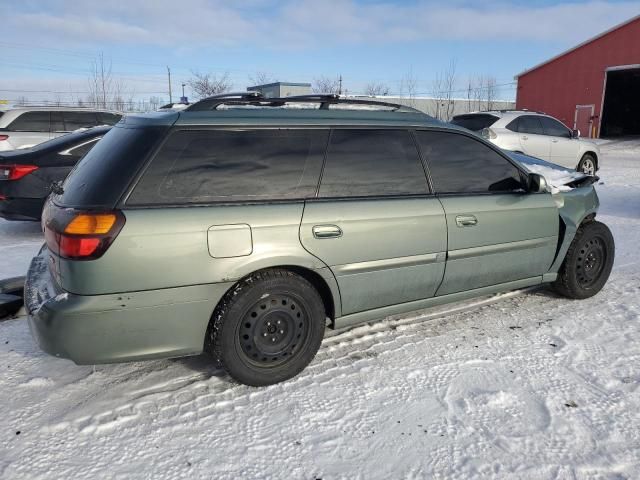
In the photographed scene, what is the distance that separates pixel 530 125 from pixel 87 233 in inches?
418

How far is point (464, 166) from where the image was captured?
374 centimetres

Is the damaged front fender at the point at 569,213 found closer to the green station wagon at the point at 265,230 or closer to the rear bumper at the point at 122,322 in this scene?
the green station wagon at the point at 265,230

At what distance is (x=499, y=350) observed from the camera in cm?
353

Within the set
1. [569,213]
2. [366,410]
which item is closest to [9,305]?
[366,410]

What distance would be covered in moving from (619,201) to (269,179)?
834cm

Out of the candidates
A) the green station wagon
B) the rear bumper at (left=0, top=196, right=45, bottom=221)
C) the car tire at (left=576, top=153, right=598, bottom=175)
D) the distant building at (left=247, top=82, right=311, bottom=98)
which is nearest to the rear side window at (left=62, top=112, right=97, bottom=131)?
the rear bumper at (left=0, top=196, right=45, bottom=221)

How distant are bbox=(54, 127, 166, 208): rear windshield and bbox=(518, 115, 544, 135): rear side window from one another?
32.2 feet

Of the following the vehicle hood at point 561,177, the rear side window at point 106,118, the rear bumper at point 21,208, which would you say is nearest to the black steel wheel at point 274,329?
the vehicle hood at point 561,177

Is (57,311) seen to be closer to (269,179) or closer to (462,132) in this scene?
(269,179)

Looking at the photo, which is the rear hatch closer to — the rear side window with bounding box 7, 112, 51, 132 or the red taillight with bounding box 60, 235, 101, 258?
the red taillight with bounding box 60, 235, 101, 258

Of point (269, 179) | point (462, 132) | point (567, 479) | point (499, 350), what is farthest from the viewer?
point (462, 132)

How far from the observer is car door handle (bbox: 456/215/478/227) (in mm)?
3549

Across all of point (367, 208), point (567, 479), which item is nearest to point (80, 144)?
point (367, 208)

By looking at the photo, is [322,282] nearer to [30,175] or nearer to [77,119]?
[30,175]
